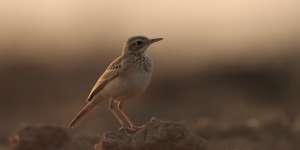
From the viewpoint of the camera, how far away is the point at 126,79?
14305 mm

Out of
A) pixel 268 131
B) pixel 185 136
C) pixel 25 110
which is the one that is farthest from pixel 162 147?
pixel 25 110

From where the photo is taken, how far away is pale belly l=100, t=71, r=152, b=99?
46.6ft

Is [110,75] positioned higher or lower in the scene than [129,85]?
higher

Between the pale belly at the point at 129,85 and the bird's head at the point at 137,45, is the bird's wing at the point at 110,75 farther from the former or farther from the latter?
the bird's head at the point at 137,45

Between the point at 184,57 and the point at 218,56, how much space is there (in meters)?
2.22

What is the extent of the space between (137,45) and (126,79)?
739 millimetres

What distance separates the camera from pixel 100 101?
1478 cm

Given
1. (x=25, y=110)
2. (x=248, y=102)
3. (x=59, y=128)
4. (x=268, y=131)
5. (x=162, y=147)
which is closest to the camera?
(x=162, y=147)

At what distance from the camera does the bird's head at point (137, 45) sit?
48.7ft

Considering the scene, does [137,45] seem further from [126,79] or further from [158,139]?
[158,139]

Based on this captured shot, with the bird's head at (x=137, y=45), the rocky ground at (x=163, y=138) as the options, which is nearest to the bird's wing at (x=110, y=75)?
the bird's head at (x=137, y=45)

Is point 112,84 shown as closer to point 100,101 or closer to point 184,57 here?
point 100,101

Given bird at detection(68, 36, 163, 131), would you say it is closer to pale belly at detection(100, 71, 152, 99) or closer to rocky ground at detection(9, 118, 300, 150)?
pale belly at detection(100, 71, 152, 99)

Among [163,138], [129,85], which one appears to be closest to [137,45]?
[129,85]
